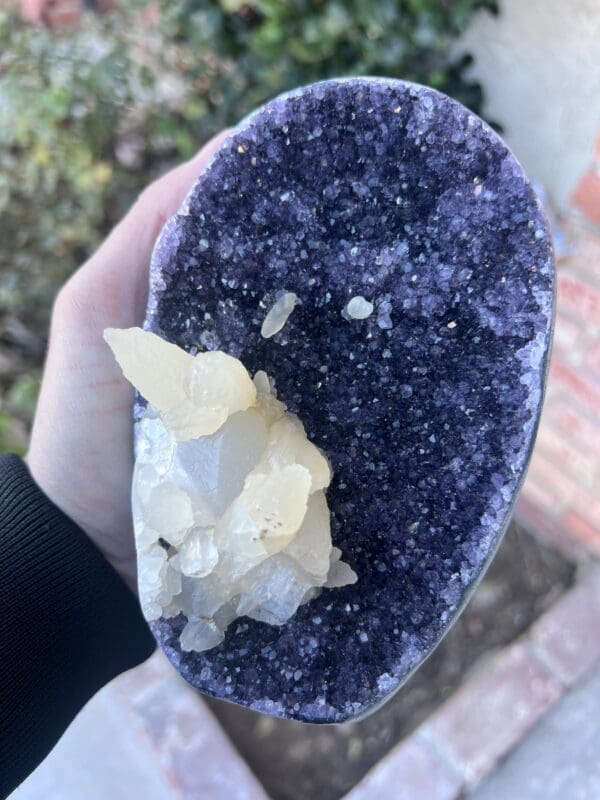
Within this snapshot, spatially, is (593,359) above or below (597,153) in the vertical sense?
below

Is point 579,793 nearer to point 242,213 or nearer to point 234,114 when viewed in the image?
point 242,213

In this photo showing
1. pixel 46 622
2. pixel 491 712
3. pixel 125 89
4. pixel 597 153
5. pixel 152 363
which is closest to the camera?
pixel 152 363

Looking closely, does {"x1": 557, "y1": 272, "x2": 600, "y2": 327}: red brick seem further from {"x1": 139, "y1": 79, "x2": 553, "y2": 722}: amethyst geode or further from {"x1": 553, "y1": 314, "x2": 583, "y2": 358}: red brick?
{"x1": 139, "y1": 79, "x2": 553, "y2": 722}: amethyst geode

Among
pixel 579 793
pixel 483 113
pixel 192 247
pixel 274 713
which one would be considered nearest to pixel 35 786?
pixel 274 713

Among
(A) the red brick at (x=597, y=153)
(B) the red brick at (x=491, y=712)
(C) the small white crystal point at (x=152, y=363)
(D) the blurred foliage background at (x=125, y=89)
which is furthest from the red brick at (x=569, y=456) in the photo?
(C) the small white crystal point at (x=152, y=363)

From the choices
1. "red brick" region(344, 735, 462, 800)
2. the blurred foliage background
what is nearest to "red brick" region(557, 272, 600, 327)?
the blurred foliage background

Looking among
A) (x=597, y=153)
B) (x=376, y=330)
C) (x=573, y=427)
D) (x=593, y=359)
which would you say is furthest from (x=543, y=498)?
(x=376, y=330)

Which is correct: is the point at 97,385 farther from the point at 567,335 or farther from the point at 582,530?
the point at 582,530
